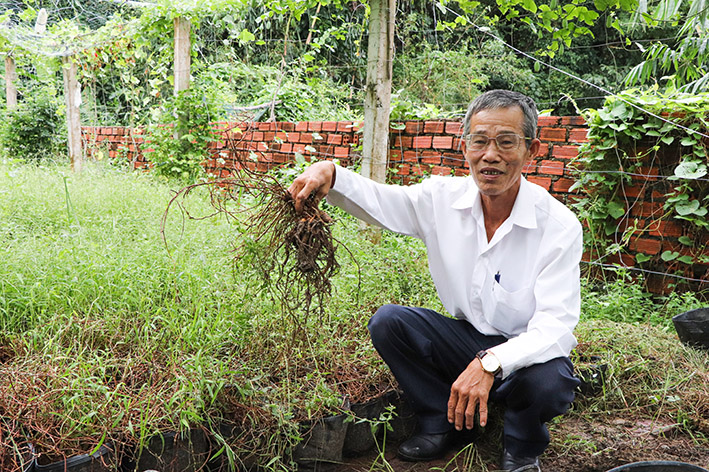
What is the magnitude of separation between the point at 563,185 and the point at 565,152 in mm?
267

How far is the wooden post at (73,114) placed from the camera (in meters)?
8.86

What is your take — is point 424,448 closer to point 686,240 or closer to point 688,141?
point 686,240

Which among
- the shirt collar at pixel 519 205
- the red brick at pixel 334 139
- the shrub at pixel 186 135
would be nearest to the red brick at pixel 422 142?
the red brick at pixel 334 139

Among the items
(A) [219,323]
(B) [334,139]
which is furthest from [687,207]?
(B) [334,139]

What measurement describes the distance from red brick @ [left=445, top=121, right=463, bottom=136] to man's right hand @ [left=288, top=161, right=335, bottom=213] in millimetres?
3254

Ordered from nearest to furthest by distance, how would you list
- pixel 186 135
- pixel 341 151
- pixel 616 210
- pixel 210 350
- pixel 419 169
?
pixel 210 350 → pixel 616 210 → pixel 419 169 → pixel 341 151 → pixel 186 135

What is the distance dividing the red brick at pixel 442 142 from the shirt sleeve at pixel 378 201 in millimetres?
2961

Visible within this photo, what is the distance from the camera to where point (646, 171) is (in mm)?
4375

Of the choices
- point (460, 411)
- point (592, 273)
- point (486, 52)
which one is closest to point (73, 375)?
point (460, 411)

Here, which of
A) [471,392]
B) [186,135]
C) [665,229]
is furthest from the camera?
[186,135]

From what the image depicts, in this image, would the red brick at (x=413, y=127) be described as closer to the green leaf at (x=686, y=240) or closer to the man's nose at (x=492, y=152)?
the green leaf at (x=686, y=240)

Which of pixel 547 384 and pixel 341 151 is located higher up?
pixel 341 151

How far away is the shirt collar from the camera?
92.7 inches

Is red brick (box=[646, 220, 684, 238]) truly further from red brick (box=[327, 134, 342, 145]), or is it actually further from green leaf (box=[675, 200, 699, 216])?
red brick (box=[327, 134, 342, 145])
